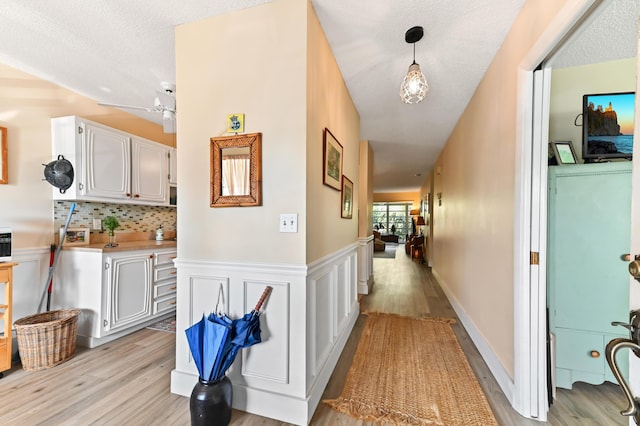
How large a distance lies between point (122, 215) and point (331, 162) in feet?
9.12

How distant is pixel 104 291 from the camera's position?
248 cm

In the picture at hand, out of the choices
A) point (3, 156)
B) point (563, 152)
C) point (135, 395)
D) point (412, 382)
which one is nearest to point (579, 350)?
point (412, 382)

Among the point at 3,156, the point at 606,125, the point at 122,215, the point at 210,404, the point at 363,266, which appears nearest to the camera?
the point at 210,404

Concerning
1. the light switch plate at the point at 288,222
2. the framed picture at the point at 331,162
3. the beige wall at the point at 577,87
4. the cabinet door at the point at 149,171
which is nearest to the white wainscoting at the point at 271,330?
the light switch plate at the point at 288,222

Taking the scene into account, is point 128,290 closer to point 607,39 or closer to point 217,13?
point 217,13

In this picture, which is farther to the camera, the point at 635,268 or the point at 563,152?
Result: the point at 563,152

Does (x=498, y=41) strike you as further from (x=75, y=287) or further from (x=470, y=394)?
(x=75, y=287)

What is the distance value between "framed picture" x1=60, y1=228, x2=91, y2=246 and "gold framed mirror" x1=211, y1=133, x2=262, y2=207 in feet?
6.76

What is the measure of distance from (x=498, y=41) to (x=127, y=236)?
4135 millimetres

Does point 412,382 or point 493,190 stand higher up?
A: point 493,190

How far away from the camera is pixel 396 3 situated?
1607 mm

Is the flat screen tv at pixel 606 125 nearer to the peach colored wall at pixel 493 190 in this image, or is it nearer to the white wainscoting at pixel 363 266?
the peach colored wall at pixel 493 190

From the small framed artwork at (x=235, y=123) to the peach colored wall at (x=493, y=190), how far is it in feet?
5.65

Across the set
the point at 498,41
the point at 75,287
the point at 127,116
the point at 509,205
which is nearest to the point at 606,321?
the point at 509,205
